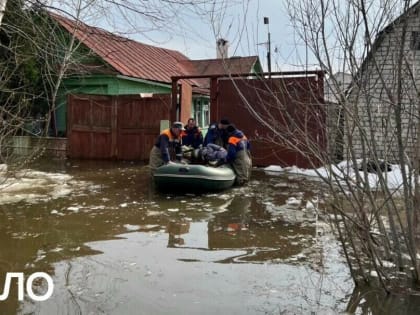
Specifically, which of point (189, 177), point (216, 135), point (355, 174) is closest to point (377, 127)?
point (355, 174)

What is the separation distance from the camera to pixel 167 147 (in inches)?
367

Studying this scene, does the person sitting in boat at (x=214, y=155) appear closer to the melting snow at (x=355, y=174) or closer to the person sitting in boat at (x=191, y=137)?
the person sitting in boat at (x=191, y=137)

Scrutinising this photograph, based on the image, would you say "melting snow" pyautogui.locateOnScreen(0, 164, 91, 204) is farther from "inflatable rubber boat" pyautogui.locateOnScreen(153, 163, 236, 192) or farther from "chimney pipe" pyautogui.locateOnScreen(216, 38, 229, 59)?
"chimney pipe" pyautogui.locateOnScreen(216, 38, 229, 59)

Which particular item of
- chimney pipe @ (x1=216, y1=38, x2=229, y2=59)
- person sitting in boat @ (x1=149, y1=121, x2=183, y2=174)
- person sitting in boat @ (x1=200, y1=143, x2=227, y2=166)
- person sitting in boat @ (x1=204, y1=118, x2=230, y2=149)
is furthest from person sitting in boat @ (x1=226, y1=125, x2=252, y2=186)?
chimney pipe @ (x1=216, y1=38, x2=229, y2=59)

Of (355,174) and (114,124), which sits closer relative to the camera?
(355,174)

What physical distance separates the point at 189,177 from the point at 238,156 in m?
1.46

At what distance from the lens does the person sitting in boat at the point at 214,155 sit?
370 inches

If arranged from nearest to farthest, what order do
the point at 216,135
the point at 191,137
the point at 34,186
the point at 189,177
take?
the point at 189,177, the point at 34,186, the point at 216,135, the point at 191,137

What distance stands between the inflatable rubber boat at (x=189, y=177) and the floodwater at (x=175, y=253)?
183 mm

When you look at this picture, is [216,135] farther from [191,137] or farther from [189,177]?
[189,177]

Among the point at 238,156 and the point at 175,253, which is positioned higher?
the point at 238,156

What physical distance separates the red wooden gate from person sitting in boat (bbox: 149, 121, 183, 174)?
14.1 ft

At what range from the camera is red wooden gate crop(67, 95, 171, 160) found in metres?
14.2

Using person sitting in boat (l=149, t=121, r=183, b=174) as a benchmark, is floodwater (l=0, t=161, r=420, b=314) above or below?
below
